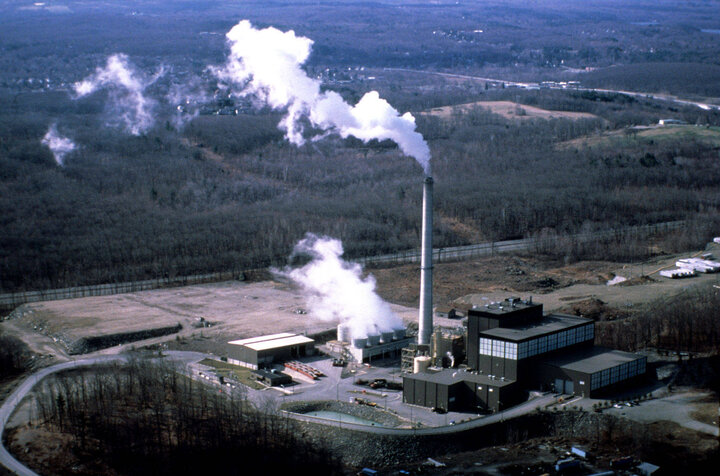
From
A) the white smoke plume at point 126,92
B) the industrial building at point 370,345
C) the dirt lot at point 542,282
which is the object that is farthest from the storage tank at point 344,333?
the white smoke plume at point 126,92

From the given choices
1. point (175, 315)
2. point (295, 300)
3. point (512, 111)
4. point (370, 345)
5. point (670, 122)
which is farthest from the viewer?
point (512, 111)

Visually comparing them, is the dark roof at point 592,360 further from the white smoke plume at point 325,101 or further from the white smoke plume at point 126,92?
the white smoke plume at point 126,92

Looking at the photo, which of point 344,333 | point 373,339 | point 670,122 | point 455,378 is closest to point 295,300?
point 344,333

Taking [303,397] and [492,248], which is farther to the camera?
[492,248]

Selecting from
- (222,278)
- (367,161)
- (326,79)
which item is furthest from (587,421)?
(326,79)

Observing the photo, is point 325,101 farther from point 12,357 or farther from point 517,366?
point 12,357
